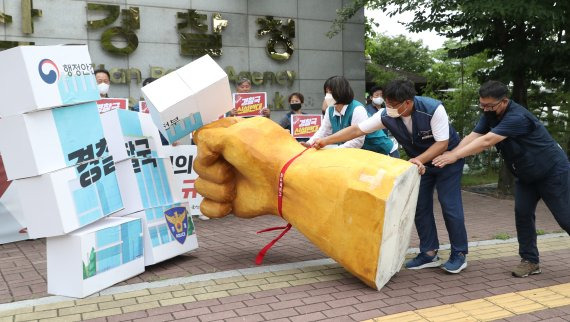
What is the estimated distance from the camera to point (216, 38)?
11.1 m

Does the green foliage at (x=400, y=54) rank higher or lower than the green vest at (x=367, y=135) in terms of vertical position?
higher

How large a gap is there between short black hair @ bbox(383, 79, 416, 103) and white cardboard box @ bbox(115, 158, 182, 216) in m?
2.28

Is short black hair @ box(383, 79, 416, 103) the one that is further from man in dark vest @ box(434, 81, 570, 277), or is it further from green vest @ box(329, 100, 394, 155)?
green vest @ box(329, 100, 394, 155)

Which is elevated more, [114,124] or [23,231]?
[114,124]

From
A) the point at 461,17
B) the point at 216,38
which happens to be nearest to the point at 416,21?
the point at 461,17

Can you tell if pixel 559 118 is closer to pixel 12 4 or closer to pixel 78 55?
pixel 78 55

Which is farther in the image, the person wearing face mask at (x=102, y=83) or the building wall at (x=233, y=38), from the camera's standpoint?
the building wall at (x=233, y=38)

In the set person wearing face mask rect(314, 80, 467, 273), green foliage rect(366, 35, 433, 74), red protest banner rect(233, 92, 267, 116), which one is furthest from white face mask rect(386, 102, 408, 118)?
green foliage rect(366, 35, 433, 74)

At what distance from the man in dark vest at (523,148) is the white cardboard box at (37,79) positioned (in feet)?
9.99

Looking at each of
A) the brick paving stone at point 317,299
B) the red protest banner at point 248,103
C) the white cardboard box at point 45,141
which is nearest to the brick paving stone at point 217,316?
the brick paving stone at point 317,299

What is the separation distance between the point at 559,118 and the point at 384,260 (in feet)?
28.4

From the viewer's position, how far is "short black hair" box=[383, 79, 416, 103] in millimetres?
4480

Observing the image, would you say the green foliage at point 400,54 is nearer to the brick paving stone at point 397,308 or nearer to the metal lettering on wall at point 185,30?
the metal lettering on wall at point 185,30

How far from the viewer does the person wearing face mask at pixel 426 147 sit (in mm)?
4535
